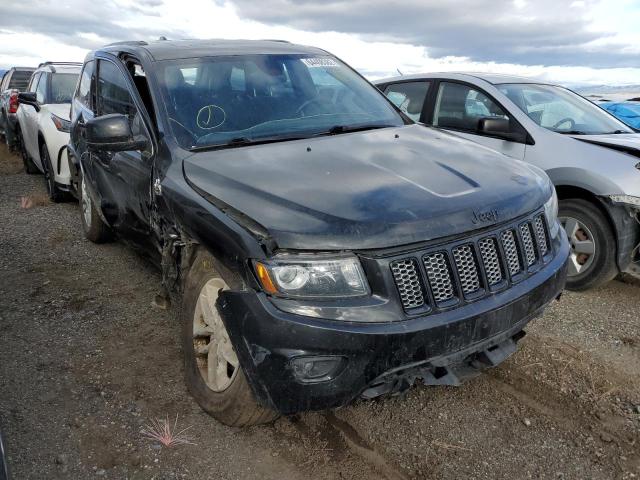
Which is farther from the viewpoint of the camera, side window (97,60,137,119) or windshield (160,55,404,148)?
side window (97,60,137,119)

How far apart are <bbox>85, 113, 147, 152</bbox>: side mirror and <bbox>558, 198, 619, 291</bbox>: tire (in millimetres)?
3270

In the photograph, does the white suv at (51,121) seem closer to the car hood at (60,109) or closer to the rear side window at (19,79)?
the car hood at (60,109)

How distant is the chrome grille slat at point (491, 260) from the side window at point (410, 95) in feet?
11.3

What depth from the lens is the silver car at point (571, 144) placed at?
4176 millimetres

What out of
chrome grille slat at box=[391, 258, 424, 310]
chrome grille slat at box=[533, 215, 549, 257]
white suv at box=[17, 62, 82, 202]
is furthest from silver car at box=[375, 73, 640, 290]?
white suv at box=[17, 62, 82, 202]

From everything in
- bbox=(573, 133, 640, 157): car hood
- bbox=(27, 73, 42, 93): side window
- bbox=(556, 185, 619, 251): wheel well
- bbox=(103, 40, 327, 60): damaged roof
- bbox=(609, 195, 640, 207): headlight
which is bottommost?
bbox=(27, 73, 42, 93): side window

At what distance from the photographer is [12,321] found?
3854mm

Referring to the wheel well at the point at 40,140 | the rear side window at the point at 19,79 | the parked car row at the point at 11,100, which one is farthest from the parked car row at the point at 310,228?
the rear side window at the point at 19,79

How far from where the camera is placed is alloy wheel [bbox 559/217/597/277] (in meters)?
4.34

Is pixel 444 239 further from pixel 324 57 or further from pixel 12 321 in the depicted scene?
pixel 12 321

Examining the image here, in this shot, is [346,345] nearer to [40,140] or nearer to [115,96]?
[115,96]

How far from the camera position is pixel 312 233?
83.7 inches

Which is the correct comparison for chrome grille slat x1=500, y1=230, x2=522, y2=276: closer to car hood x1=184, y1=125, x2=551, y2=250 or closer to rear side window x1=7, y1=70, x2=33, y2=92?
car hood x1=184, y1=125, x2=551, y2=250

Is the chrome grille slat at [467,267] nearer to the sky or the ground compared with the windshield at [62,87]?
nearer to the sky
